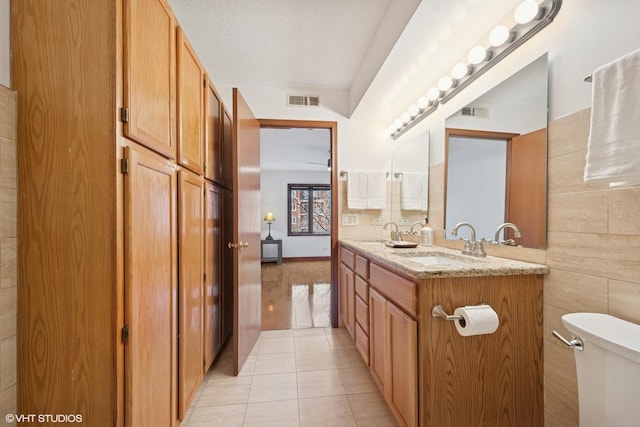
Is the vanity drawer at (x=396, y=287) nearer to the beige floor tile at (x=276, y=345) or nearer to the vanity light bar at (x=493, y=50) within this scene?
the beige floor tile at (x=276, y=345)

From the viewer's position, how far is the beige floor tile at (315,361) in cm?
174

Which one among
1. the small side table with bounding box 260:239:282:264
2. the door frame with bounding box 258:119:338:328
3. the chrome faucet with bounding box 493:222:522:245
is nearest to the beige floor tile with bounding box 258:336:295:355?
the door frame with bounding box 258:119:338:328

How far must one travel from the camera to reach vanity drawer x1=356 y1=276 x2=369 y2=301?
1.58 meters

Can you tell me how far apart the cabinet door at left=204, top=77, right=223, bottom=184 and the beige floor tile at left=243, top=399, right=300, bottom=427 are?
4.76ft

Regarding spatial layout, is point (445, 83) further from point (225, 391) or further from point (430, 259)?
point (225, 391)

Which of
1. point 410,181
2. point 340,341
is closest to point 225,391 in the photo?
point 340,341

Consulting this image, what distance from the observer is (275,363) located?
71.0 inches

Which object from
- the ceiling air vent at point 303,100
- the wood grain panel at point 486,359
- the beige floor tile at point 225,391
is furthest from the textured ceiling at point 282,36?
the beige floor tile at point 225,391

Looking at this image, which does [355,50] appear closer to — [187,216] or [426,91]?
[426,91]

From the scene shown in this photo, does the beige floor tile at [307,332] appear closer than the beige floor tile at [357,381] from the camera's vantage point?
No

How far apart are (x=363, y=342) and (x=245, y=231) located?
1176mm

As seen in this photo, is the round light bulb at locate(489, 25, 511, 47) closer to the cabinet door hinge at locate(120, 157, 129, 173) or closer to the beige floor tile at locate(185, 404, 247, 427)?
the cabinet door hinge at locate(120, 157, 129, 173)

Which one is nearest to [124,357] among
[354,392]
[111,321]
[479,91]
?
[111,321]

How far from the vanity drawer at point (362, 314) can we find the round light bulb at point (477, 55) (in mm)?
1586
